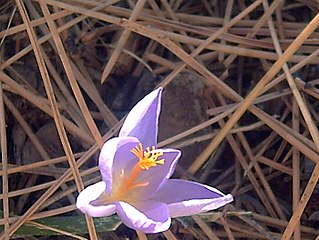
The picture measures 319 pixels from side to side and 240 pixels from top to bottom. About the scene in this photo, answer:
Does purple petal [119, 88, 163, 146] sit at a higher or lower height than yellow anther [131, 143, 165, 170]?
higher

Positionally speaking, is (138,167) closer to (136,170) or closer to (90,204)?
(136,170)

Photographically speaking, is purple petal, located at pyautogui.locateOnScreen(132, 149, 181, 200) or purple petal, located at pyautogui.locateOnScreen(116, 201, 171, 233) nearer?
purple petal, located at pyautogui.locateOnScreen(116, 201, 171, 233)

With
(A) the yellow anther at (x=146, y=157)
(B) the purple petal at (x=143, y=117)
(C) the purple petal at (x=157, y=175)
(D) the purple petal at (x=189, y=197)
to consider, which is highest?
(B) the purple petal at (x=143, y=117)

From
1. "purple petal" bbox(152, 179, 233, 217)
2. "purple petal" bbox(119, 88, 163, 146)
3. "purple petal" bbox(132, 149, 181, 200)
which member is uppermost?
"purple petal" bbox(119, 88, 163, 146)

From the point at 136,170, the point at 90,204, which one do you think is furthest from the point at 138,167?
the point at 90,204

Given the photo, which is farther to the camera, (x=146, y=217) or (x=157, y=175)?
(x=157, y=175)

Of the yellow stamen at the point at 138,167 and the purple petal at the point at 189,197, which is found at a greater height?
the yellow stamen at the point at 138,167
